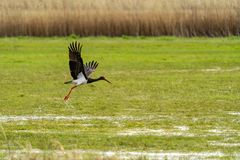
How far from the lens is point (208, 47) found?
34.0m

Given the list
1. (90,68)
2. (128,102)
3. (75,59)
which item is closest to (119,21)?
(128,102)

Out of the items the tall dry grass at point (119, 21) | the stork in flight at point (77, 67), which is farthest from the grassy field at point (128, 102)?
the tall dry grass at point (119, 21)

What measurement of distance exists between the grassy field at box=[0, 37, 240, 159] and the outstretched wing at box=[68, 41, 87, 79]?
0.86 m

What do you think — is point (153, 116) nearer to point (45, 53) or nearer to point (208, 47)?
point (45, 53)

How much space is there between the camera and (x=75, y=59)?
15.2m

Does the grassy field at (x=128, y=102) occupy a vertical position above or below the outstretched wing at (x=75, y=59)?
below

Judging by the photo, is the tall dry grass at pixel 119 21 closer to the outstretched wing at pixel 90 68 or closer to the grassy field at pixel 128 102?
the grassy field at pixel 128 102

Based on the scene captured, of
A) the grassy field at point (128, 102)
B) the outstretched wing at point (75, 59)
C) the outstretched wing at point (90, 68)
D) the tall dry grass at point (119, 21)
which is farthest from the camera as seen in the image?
the tall dry grass at point (119, 21)

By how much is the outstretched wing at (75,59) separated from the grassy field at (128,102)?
33.9 inches

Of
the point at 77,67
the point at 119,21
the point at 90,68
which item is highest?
the point at 77,67

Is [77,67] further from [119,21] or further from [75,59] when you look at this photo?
[119,21]

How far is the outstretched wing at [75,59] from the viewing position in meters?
14.9

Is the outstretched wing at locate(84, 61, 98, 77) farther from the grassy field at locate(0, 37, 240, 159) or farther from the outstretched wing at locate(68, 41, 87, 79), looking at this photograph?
the grassy field at locate(0, 37, 240, 159)

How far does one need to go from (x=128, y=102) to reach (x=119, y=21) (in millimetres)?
18664
